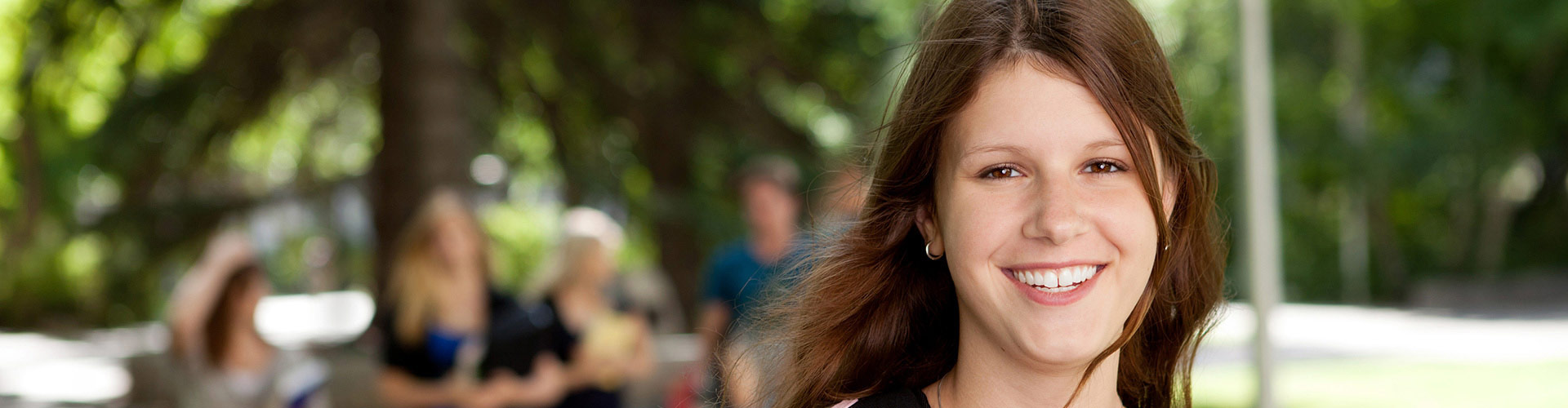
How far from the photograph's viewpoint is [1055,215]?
4.90 ft

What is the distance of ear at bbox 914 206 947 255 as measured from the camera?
170 cm

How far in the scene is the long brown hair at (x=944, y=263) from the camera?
61.0 inches

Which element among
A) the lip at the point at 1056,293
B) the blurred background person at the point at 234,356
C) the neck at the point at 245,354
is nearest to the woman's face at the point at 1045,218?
the lip at the point at 1056,293

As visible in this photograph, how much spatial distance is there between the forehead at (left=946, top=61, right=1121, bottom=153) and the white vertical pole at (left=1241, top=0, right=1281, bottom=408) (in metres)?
2.91

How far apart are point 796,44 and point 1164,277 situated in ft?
27.5

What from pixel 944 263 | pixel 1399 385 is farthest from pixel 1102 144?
pixel 1399 385

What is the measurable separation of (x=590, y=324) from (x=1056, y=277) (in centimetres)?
403

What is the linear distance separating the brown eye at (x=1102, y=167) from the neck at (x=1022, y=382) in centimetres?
24

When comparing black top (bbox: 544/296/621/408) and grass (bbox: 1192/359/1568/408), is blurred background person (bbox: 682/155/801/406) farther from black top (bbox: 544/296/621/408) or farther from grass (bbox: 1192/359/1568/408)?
grass (bbox: 1192/359/1568/408)

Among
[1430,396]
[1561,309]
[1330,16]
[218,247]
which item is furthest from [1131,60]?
[1330,16]

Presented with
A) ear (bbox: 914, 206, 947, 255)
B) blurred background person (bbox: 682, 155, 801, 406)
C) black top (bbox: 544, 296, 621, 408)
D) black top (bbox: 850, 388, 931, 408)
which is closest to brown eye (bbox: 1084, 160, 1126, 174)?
ear (bbox: 914, 206, 947, 255)

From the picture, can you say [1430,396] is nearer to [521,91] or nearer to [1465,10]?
[521,91]

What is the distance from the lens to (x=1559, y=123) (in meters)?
20.0

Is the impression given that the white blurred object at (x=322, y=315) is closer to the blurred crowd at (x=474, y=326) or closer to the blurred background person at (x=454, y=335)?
the blurred crowd at (x=474, y=326)
